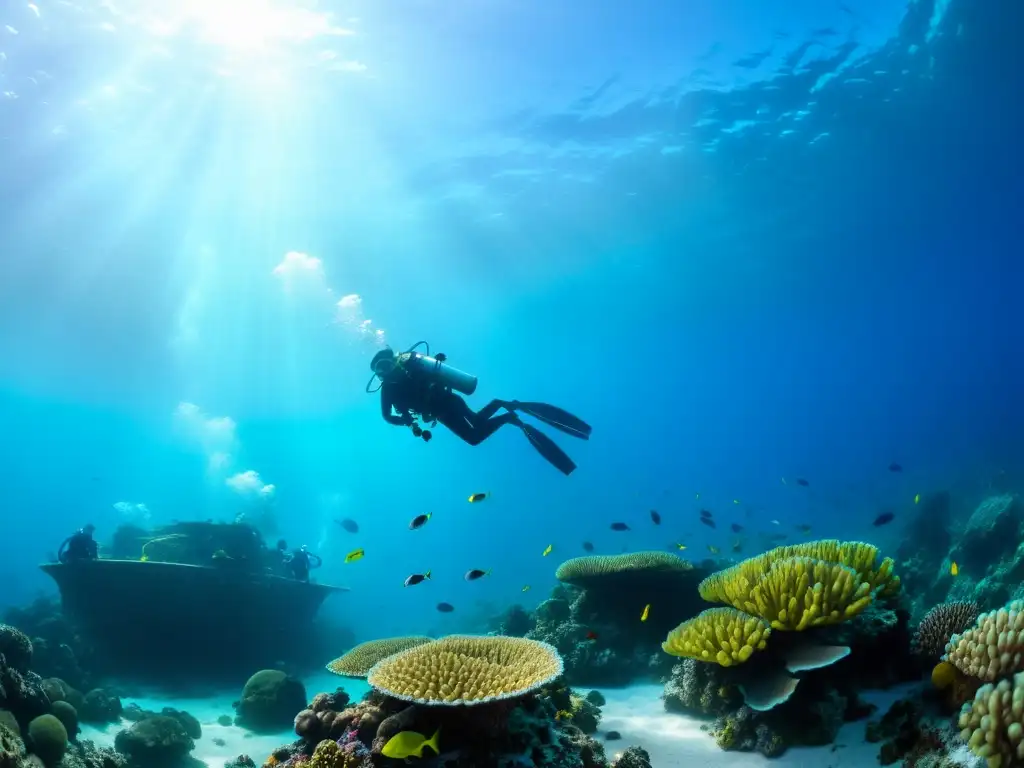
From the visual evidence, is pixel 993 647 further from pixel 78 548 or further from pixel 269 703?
pixel 78 548

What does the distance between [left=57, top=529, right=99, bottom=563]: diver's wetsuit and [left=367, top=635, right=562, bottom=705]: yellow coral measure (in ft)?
41.9

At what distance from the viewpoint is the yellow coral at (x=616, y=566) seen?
8531 millimetres

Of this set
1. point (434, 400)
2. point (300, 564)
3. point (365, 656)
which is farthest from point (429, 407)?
point (300, 564)

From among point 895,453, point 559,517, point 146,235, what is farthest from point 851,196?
point 559,517

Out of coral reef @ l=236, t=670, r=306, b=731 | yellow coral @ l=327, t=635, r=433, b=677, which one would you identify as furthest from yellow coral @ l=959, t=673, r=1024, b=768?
coral reef @ l=236, t=670, r=306, b=731

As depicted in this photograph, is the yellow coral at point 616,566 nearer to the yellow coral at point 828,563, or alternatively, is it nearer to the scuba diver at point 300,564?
the yellow coral at point 828,563

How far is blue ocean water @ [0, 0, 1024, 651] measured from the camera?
75.2 feet

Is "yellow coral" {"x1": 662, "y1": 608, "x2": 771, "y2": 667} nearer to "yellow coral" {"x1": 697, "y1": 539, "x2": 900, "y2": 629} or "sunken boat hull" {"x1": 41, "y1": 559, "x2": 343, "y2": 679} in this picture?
"yellow coral" {"x1": 697, "y1": 539, "x2": 900, "y2": 629}

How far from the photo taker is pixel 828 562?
5.49 metres

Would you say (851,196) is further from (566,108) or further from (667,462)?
(667,462)

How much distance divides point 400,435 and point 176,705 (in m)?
118

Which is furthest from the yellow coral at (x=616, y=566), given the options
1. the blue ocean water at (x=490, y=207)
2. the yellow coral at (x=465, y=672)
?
the blue ocean water at (x=490, y=207)

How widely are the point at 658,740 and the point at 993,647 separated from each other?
11.1 feet

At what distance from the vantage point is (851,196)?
35.6 metres
